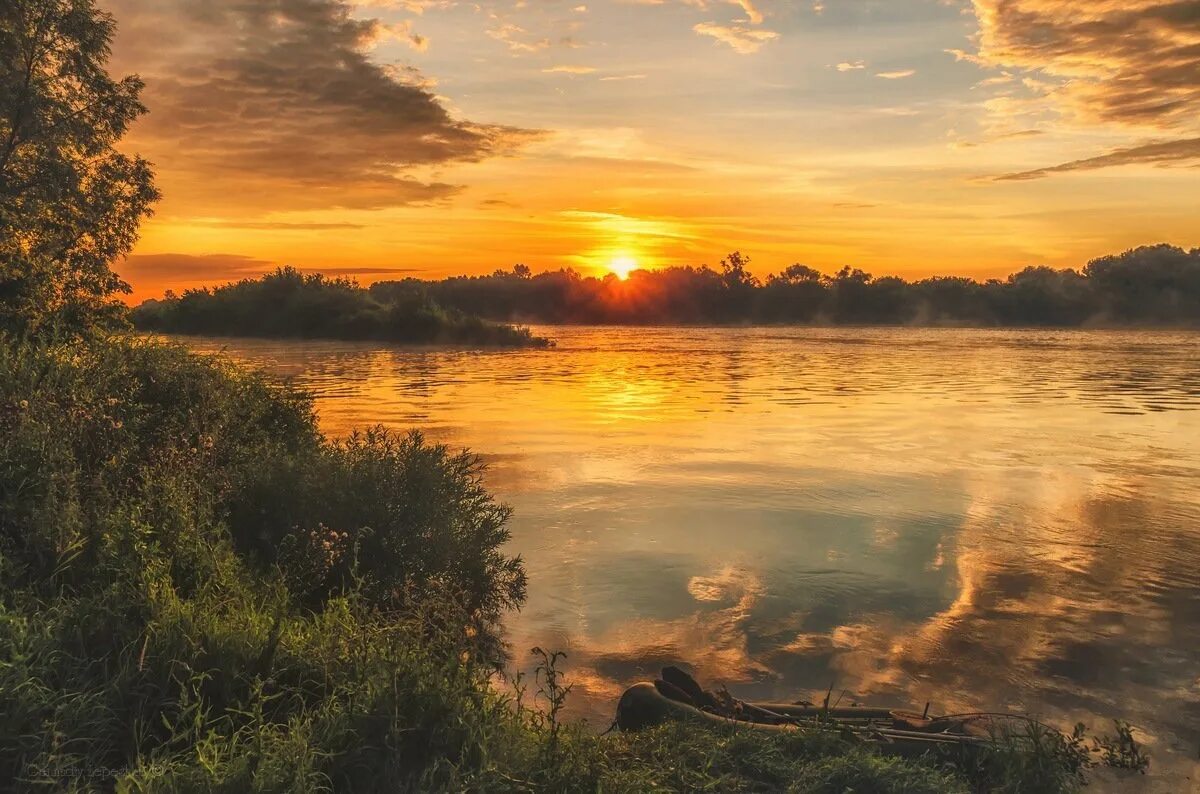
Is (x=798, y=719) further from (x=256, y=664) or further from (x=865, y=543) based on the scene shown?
(x=865, y=543)

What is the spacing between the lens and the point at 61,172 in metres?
23.6

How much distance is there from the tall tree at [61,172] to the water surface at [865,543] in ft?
31.0

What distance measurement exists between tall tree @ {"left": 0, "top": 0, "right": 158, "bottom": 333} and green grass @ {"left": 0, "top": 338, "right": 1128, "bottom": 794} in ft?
50.6

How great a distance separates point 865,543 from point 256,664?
40.8 feet

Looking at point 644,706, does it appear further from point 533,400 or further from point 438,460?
point 533,400

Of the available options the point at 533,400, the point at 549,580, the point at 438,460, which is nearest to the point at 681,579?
the point at 549,580

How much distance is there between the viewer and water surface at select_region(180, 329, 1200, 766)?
400 inches

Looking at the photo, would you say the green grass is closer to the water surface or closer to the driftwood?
the driftwood

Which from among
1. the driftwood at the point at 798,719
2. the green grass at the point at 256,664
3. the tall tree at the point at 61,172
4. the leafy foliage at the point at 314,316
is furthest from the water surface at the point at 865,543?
the leafy foliage at the point at 314,316

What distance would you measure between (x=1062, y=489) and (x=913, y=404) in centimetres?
2007

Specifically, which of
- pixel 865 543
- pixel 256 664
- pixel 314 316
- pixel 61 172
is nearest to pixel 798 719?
pixel 256 664

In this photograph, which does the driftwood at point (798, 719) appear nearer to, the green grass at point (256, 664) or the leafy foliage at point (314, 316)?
the green grass at point (256, 664)

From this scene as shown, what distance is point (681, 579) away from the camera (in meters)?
14.0

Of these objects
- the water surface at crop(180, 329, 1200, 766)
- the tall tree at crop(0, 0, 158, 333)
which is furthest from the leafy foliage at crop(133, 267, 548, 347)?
the tall tree at crop(0, 0, 158, 333)
